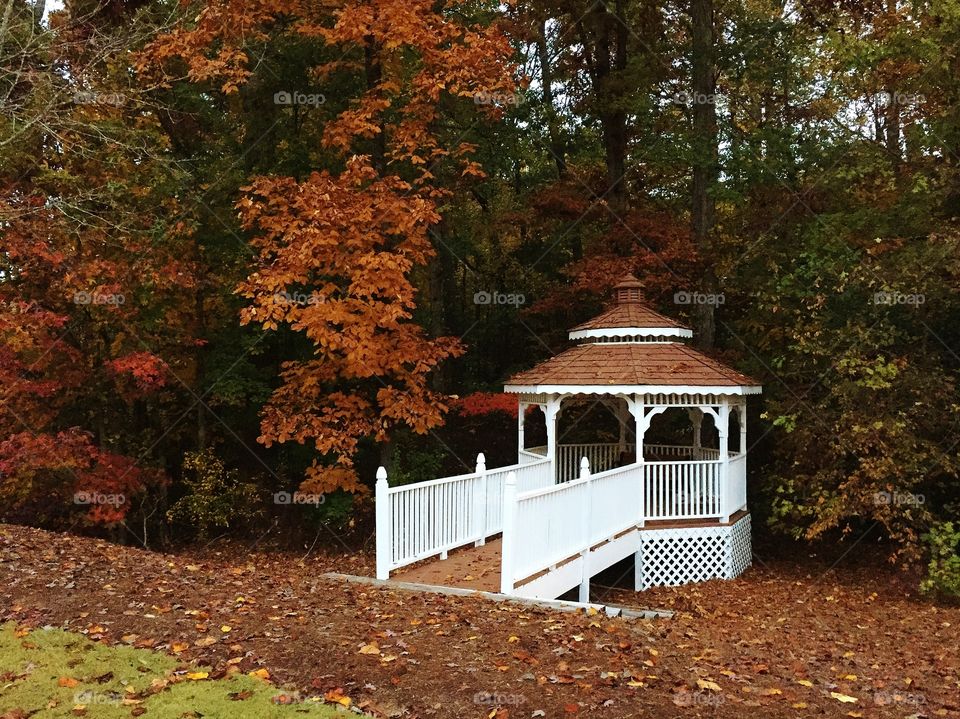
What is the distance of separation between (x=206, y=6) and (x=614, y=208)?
389 inches

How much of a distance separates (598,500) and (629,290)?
475cm

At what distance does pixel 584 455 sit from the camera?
53.6ft

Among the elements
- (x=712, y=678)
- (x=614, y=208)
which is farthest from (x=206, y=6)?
(x=712, y=678)

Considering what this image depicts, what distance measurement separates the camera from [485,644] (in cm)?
620

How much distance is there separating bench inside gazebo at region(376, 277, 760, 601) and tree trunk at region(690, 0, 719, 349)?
2.55 meters

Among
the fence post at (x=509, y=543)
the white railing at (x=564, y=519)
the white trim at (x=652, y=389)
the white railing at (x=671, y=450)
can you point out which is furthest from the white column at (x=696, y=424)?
the fence post at (x=509, y=543)

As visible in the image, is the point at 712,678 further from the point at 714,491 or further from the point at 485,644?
the point at 714,491

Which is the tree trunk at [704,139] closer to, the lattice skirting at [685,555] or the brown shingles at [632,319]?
the brown shingles at [632,319]

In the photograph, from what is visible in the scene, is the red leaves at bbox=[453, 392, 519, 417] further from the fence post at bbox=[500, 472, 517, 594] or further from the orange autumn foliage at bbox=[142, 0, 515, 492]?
the fence post at bbox=[500, 472, 517, 594]

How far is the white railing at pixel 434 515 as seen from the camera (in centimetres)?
927

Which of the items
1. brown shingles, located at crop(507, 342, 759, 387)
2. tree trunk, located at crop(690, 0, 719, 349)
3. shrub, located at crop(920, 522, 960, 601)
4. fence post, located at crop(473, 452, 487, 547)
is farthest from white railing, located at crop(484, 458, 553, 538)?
tree trunk, located at crop(690, 0, 719, 349)

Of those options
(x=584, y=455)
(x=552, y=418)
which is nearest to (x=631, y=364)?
(x=552, y=418)

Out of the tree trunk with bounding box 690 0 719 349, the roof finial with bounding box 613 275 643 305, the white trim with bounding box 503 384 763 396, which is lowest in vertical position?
the white trim with bounding box 503 384 763 396

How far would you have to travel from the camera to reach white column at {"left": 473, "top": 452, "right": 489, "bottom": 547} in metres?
11.1
